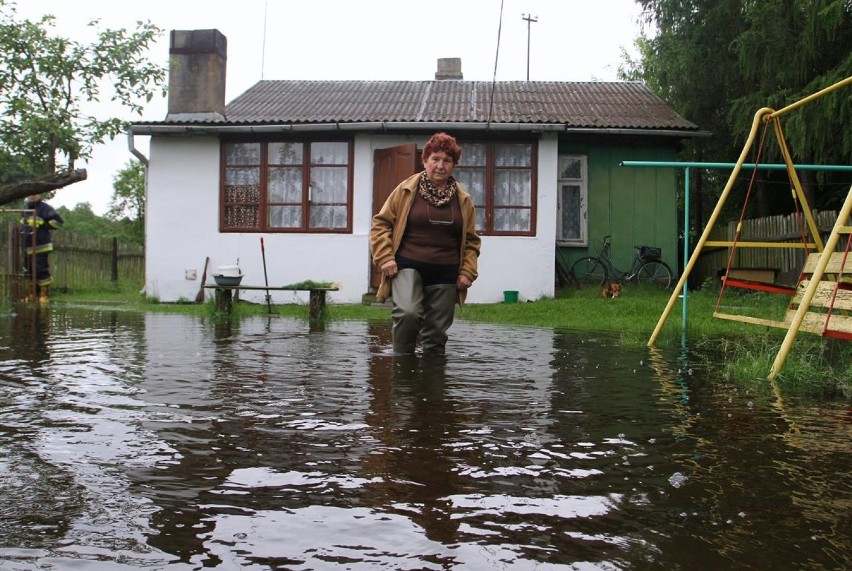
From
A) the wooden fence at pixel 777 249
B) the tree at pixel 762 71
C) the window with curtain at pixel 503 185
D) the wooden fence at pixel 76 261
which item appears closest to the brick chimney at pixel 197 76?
the wooden fence at pixel 76 261

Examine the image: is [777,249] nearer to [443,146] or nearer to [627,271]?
[627,271]

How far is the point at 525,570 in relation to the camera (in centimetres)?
183

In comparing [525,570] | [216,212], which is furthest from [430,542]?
[216,212]

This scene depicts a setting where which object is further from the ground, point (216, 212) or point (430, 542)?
point (216, 212)

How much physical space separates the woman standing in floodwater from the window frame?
30.6 ft

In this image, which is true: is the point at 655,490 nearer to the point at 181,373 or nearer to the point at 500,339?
the point at 181,373

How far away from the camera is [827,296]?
18.2 feet

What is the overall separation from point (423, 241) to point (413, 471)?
140 inches

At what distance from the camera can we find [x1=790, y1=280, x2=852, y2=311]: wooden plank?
5238mm

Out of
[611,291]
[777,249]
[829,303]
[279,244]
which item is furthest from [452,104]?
[829,303]

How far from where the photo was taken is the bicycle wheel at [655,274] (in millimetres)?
15703

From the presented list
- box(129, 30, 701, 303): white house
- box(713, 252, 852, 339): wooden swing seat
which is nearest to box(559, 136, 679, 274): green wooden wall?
box(129, 30, 701, 303): white house

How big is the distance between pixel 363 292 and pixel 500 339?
7.51 m

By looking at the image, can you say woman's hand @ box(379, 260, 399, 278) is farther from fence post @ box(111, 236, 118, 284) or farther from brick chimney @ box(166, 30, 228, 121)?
fence post @ box(111, 236, 118, 284)
